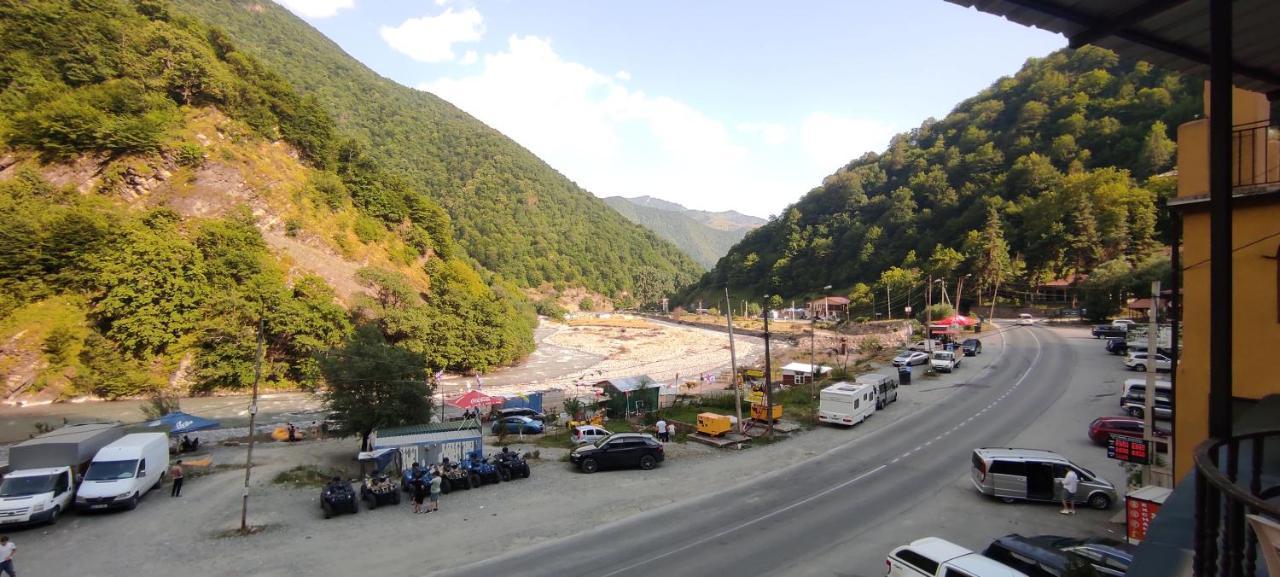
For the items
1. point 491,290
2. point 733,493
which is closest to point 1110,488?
point 733,493

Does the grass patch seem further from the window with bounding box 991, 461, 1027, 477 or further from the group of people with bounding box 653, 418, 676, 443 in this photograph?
the window with bounding box 991, 461, 1027, 477

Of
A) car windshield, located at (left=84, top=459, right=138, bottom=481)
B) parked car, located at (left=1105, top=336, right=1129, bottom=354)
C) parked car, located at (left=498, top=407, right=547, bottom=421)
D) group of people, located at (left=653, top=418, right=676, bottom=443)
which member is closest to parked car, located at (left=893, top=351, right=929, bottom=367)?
parked car, located at (left=1105, top=336, right=1129, bottom=354)

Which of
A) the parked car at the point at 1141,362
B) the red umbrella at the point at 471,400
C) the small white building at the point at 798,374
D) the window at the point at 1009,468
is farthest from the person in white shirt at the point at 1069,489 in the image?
the small white building at the point at 798,374

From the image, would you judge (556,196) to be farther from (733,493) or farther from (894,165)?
(733,493)

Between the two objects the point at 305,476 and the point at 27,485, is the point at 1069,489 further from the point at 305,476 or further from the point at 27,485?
the point at 27,485

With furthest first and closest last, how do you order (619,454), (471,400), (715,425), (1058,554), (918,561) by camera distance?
(471,400) < (715,425) < (619,454) < (1058,554) < (918,561)

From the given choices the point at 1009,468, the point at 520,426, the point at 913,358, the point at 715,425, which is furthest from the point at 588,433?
the point at 913,358
